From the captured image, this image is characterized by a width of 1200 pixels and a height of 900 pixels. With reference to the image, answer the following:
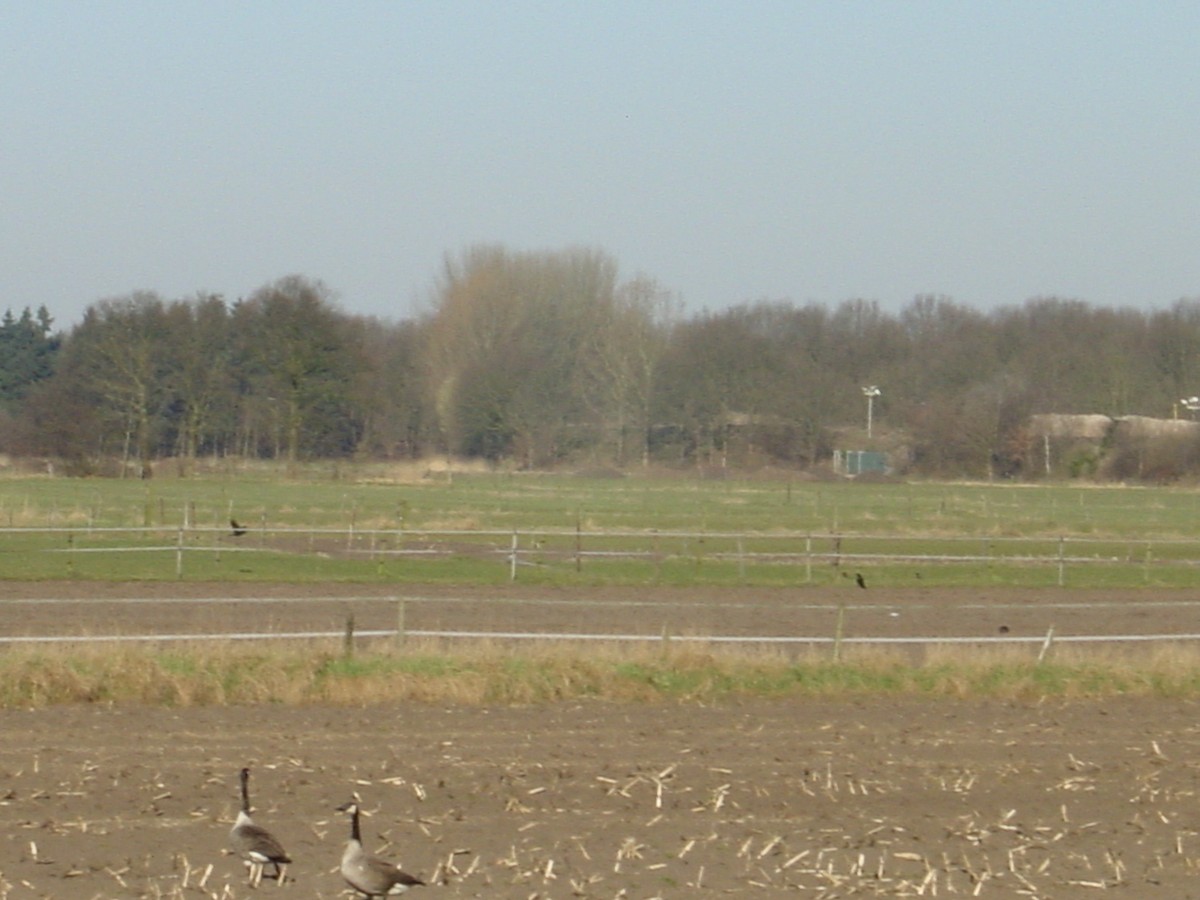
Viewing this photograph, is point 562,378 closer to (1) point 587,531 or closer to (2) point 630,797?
(1) point 587,531

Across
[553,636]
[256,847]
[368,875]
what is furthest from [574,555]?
[368,875]

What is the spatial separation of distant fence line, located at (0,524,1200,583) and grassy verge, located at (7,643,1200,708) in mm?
13103

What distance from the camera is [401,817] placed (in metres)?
10.8

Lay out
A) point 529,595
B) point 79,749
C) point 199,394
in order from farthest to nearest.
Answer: point 199,394 → point 529,595 → point 79,749

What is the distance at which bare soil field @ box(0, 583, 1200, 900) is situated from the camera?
30.8 feet

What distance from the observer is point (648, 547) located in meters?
39.2

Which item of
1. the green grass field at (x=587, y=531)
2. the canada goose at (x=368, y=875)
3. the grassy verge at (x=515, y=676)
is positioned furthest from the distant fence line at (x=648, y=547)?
the canada goose at (x=368, y=875)

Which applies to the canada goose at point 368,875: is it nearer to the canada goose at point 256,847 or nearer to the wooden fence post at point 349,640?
the canada goose at point 256,847

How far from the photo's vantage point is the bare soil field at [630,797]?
30.8 feet

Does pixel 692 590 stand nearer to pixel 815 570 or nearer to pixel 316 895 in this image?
pixel 815 570

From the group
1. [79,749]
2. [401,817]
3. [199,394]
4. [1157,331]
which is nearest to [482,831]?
[401,817]

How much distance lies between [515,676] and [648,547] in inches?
913

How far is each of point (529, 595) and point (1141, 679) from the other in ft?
40.8

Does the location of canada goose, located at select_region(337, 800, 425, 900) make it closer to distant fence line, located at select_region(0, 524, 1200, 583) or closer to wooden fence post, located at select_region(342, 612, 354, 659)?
wooden fence post, located at select_region(342, 612, 354, 659)
